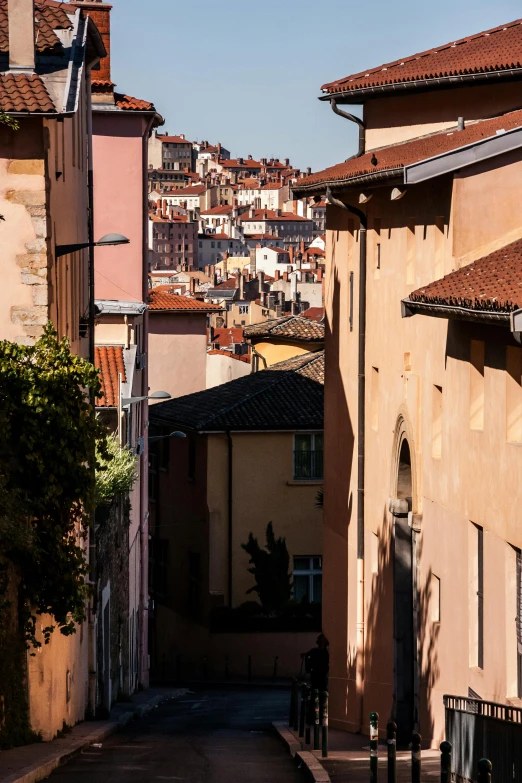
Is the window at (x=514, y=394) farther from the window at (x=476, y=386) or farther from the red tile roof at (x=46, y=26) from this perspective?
the red tile roof at (x=46, y=26)

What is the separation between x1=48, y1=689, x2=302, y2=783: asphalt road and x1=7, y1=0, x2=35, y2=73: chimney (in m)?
8.64

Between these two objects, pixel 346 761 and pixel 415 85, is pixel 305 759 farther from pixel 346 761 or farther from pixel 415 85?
pixel 415 85

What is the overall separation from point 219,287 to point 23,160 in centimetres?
16847

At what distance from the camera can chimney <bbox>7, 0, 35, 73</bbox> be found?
19.7 meters

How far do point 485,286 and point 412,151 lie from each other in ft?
25.2

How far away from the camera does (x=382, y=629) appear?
25.2 meters

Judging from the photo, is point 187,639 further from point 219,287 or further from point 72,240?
point 219,287

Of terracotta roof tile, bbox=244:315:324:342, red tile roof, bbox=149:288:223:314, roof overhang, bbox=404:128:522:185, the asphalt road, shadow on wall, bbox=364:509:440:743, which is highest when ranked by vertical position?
red tile roof, bbox=149:288:223:314

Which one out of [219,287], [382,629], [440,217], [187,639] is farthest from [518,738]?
[219,287]

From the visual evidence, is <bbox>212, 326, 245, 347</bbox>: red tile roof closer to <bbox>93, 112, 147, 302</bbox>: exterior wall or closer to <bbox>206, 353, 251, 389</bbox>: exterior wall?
<bbox>206, 353, 251, 389</bbox>: exterior wall

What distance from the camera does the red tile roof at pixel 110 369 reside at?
104ft

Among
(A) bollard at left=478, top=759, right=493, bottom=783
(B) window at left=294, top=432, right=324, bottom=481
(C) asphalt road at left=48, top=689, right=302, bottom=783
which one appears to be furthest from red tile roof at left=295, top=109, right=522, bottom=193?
(B) window at left=294, top=432, right=324, bottom=481

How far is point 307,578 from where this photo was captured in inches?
1834

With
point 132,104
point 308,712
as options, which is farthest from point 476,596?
point 132,104
